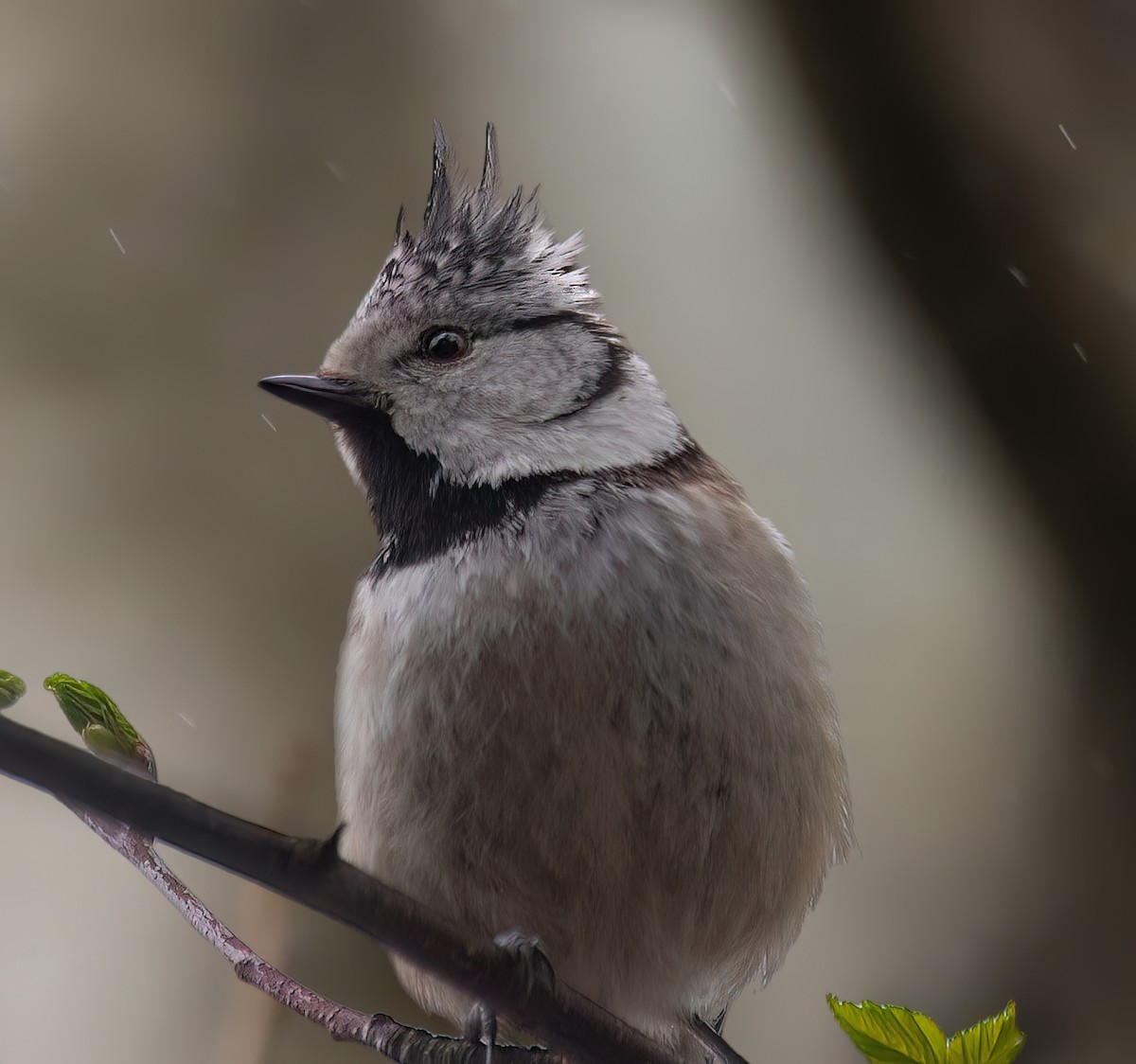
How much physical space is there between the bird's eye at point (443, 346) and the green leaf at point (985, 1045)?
671 mm

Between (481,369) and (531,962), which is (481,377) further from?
(531,962)

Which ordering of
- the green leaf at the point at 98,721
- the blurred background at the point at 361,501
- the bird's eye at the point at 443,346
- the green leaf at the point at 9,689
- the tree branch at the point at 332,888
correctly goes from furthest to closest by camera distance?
the blurred background at the point at 361,501 → the bird's eye at the point at 443,346 → the green leaf at the point at 98,721 → the green leaf at the point at 9,689 → the tree branch at the point at 332,888

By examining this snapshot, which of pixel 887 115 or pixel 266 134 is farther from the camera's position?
pixel 266 134

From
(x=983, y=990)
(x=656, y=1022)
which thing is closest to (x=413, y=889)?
(x=656, y=1022)

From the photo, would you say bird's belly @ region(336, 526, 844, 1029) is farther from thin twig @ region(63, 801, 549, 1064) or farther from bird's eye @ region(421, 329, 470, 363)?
bird's eye @ region(421, 329, 470, 363)

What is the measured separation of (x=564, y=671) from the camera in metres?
0.82

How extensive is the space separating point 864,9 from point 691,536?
3.20 ft

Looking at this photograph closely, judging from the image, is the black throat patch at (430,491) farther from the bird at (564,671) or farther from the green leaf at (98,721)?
the green leaf at (98,721)

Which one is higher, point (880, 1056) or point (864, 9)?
point (864, 9)

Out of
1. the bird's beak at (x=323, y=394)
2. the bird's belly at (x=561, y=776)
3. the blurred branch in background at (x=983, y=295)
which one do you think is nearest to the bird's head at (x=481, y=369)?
the bird's beak at (x=323, y=394)

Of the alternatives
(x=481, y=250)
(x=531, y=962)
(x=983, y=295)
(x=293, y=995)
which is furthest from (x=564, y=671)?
(x=983, y=295)

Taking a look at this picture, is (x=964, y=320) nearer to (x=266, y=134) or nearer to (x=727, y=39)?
(x=727, y=39)

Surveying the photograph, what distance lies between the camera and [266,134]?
2.12 m

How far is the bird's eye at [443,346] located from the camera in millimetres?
1021
